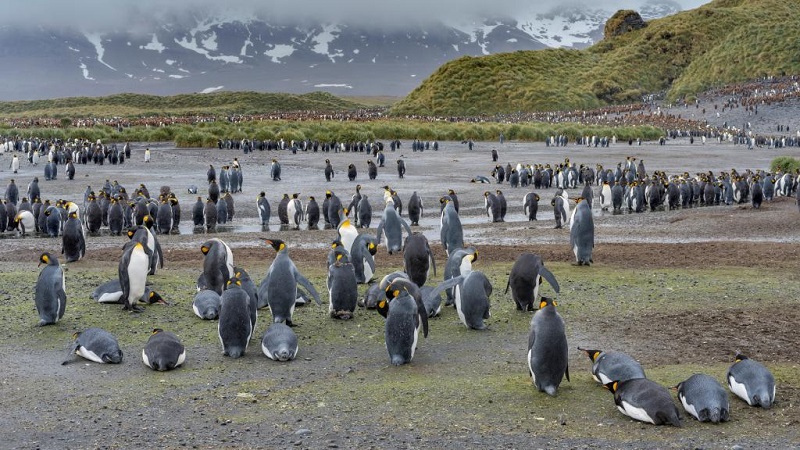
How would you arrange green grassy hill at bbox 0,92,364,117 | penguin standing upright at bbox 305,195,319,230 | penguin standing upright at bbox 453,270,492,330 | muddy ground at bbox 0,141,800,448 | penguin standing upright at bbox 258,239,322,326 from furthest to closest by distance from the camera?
green grassy hill at bbox 0,92,364,117
penguin standing upright at bbox 305,195,319,230
penguin standing upright at bbox 258,239,322,326
penguin standing upright at bbox 453,270,492,330
muddy ground at bbox 0,141,800,448

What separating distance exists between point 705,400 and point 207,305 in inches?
200

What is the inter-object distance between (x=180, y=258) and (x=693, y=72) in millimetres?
90693

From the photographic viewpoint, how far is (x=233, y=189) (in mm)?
26094

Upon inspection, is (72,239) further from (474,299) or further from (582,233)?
(582,233)

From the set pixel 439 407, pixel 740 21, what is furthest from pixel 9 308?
pixel 740 21

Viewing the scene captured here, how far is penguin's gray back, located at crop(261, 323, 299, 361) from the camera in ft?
24.6

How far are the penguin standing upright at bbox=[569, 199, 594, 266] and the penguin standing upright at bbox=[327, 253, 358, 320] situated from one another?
4.29 meters

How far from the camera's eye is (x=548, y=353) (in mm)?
6473

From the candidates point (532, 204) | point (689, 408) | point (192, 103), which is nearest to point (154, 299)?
point (689, 408)

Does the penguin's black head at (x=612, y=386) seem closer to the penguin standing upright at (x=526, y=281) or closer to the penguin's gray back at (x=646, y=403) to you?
the penguin's gray back at (x=646, y=403)

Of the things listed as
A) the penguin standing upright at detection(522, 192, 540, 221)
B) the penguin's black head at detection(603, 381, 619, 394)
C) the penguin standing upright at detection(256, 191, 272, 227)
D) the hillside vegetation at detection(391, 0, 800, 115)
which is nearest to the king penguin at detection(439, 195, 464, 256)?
the penguin's black head at detection(603, 381, 619, 394)

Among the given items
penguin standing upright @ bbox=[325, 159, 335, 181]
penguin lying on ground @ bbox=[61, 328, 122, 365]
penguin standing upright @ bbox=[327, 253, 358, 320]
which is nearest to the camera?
penguin lying on ground @ bbox=[61, 328, 122, 365]

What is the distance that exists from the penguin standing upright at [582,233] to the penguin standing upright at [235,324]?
5.87 m

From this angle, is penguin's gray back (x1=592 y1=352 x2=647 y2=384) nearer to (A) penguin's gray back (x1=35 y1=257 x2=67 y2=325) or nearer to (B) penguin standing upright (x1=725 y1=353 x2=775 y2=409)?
(B) penguin standing upright (x1=725 y1=353 x2=775 y2=409)
